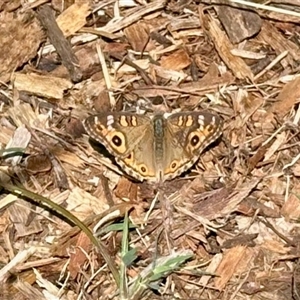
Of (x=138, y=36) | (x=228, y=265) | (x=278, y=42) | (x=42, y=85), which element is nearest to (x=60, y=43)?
(x=42, y=85)

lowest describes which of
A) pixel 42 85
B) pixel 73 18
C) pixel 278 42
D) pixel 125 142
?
pixel 278 42

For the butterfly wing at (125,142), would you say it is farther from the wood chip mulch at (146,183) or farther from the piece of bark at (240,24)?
the piece of bark at (240,24)

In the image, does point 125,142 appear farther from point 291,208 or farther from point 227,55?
point 291,208

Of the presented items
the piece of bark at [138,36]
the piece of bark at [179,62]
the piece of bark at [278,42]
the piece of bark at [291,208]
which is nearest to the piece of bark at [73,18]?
the piece of bark at [138,36]

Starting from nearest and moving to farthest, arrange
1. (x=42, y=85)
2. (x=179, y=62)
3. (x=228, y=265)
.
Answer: (x=228, y=265), (x=42, y=85), (x=179, y=62)

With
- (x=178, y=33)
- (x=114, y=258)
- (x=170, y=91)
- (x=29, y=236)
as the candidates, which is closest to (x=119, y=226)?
(x=114, y=258)

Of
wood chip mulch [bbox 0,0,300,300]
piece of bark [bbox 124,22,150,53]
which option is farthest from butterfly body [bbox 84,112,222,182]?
piece of bark [bbox 124,22,150,53]

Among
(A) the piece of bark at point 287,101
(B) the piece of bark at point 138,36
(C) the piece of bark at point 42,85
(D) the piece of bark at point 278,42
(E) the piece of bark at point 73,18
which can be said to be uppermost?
(E) the piece of bark at point 73,18

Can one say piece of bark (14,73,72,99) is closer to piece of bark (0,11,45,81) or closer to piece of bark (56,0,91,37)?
piece of bark (0,11,45,81)
